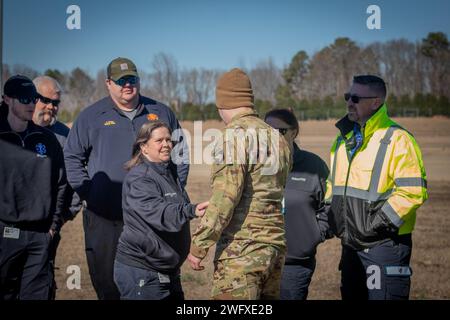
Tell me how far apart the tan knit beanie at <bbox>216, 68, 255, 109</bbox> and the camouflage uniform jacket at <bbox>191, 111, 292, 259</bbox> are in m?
0.09

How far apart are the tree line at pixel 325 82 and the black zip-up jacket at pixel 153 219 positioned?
119 ft

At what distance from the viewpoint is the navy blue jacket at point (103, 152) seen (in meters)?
4.98

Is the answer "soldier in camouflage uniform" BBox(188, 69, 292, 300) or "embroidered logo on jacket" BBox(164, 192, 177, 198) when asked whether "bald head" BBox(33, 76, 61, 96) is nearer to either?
"embroidered logo on jacket" BBox(164, 192, 177, 198)

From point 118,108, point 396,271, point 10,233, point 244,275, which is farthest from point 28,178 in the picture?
point 396,271

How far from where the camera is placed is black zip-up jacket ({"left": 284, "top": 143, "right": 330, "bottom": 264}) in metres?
4.85


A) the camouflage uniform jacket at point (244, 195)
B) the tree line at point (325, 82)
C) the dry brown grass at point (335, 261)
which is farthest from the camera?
the tree line at point (325, 82)

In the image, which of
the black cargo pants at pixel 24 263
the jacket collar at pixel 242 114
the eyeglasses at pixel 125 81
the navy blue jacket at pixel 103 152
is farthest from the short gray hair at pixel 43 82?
the jacket collar at pixel 242 114

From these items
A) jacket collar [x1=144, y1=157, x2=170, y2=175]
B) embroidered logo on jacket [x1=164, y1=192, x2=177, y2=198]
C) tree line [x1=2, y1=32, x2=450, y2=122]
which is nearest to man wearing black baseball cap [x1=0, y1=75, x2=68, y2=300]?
jacket collar [x1=144, y1=157, x2=170, y2=175]

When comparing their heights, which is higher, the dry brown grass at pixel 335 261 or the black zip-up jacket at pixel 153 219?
the black zip-up jacket at pixel 153 219

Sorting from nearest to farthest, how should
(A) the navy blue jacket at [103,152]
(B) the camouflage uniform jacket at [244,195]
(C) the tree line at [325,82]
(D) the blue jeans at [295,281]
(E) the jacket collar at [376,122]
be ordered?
1. (B) the camouflage uniform jacket at [244,195]
2. (E) the jacket collar at [376,122]
3. (D) the blue jeans at [295,281]
4. (A) the navy blue jacket at [103,152]
5. (C) the tree line at [325,82]

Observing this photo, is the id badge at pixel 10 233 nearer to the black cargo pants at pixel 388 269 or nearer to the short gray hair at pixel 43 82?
the short gray hair at pixel 43 82

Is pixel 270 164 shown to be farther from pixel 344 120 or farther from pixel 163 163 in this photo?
pixel 344 120

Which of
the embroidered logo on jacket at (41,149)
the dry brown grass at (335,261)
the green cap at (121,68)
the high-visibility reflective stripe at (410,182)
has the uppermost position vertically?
the green cap at (121,68)

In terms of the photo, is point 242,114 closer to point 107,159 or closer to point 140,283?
point 140,283
